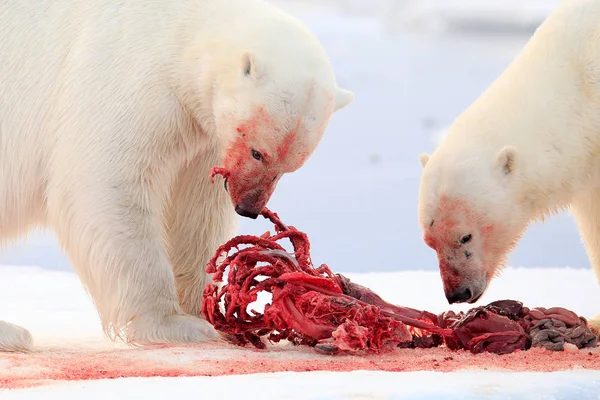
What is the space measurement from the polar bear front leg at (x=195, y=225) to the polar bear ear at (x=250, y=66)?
0.56 meters

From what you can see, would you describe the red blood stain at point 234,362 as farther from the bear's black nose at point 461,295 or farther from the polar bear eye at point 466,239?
the polar bear eye at point 466,239

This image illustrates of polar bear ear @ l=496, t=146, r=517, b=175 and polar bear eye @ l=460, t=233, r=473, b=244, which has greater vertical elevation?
polar bear ear @ l=496, t=146, r=517, b=175

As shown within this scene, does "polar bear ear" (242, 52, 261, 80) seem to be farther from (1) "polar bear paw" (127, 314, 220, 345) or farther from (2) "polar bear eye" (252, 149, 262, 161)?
(1) "polar bear paw" (127, 314, 220, 345)

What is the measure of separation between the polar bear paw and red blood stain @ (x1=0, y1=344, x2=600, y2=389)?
0.14 m

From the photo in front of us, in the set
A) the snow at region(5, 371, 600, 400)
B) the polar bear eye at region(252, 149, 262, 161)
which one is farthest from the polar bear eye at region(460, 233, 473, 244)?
the snow at region(5, 371, 600, 400)

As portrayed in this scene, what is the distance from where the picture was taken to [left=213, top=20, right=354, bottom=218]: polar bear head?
Result: 349 centimetres

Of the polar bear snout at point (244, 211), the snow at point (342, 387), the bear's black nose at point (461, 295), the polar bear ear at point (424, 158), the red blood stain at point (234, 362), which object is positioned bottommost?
the snow at point (342, 387)

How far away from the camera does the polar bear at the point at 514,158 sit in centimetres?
366

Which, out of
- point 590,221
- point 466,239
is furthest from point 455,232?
point 590,221

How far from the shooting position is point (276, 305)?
3443mm

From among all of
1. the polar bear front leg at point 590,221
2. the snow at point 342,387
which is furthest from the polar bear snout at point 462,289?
the snow at point 342,387

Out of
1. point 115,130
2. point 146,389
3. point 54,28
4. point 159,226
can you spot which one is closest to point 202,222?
point 159,226

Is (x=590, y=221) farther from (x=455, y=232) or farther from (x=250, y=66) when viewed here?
(x=250, y=66)

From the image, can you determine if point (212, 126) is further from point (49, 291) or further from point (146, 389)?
point (49, 291)
